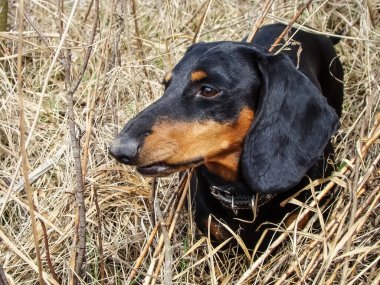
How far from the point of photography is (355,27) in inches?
169

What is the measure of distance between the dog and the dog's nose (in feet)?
0.13

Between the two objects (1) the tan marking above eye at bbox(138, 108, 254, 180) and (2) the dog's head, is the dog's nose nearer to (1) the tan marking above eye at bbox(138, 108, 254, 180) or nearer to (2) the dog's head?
(1) the tan marking above eye at bbox(138, 108, 254, 180)

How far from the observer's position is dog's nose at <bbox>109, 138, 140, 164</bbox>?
85.5 inches

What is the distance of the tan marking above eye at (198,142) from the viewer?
87.7 inches

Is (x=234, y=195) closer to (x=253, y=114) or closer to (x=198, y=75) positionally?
(x=253, y=114)

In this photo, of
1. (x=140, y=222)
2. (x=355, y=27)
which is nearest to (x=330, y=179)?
(x=140, y=222)

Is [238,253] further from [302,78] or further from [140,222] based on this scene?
[302,78]

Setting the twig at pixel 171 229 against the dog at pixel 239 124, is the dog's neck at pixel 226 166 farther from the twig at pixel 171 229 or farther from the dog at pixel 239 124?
the twig at pixel 171 229

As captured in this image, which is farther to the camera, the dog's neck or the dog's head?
the dog's neck

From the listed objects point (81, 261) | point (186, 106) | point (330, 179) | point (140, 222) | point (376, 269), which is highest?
point (186, 106)

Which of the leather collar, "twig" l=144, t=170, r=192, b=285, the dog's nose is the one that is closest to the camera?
the dog's nose

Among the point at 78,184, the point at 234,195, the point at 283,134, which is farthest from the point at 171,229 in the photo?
the point at 283,134

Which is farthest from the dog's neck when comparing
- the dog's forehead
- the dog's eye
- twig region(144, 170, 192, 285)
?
the dog's forehead

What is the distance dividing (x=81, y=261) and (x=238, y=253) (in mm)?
806
